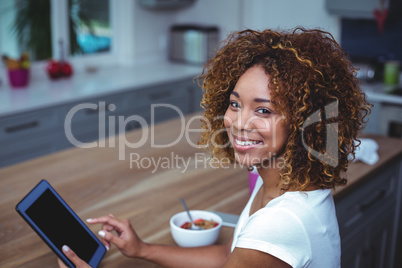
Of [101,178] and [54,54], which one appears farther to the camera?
[54,54]

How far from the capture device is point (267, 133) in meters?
1.10

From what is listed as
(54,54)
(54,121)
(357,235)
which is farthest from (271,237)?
(54,54)

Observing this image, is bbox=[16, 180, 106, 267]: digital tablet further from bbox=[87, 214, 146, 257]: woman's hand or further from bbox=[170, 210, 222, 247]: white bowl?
bbox=[170, 210, 222, 247]: white bowl

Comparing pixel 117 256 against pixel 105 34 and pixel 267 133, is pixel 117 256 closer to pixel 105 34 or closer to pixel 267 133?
pixel 267 133

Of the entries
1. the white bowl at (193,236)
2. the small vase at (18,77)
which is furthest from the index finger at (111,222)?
the small vase at (18,77)

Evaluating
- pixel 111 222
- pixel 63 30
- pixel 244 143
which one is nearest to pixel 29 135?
pixel 63 30

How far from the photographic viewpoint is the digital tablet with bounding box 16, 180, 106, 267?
1.09 m

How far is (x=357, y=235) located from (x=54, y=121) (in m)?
1.96

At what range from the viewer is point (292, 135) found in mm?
1088

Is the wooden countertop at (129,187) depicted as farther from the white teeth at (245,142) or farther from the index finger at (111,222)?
the white teeth at (245,142)

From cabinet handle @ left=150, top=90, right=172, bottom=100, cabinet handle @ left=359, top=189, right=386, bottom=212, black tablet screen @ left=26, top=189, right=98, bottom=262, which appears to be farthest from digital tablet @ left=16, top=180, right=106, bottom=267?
cabinet handle @ left=150, top=90, right=172, bottom=100

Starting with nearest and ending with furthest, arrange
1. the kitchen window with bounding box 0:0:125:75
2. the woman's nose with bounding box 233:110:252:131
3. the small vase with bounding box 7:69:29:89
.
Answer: the woman's nose with bounding box 233:110:252:131
the small vase with bounding box 7:69:29:89
the kitchen window with bounding box 0:0:125:75

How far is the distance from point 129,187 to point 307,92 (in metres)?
0.87

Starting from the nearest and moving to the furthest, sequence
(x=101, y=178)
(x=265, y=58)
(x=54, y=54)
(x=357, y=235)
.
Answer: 1. (x=265, y=58)
2. (x=101, y=178)
3. (x=357, y=235)
4. (x=54, y=54)
